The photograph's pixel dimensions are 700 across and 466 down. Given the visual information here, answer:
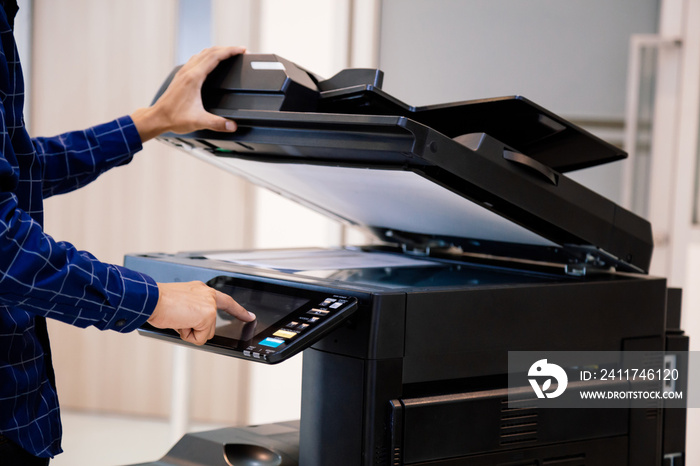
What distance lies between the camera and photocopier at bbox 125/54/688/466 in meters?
0.78

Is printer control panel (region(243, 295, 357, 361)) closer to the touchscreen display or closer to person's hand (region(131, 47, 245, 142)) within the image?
the touchscreen display

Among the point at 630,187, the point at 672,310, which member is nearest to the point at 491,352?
the point at 672,310

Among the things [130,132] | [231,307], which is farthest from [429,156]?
[130,132]

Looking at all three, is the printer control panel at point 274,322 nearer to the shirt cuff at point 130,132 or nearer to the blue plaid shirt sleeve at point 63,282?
the blue plaid shirt sleeve at point 63,282

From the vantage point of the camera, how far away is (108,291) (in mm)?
733

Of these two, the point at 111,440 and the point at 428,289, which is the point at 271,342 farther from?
the point at 111,440

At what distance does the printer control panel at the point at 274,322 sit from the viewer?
0.74 meters

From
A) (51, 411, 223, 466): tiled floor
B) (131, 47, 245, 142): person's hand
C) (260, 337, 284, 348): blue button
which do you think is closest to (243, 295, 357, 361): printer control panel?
(260, 337, 284, 348): blue button

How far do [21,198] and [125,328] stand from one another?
0.87 feet

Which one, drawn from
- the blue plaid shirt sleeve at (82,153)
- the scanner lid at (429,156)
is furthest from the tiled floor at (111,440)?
the scanner lid at (429,156)

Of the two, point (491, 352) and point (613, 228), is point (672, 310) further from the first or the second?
point (491, 352)

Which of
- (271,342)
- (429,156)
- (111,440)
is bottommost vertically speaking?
(111,440)

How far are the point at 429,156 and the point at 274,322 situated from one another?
0.25 meters

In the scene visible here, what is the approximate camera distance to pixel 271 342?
75 cm
